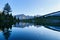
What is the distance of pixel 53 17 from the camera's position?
233ft

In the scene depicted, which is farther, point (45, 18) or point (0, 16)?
point (45, 18)

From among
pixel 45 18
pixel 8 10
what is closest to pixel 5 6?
pixel 8 10

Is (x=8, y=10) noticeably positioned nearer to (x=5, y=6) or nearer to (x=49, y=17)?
(x=5, y=6)

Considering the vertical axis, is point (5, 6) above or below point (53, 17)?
above

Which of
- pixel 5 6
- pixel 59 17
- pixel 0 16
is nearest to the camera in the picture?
pixel 0 16

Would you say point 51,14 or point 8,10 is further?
point 51,14

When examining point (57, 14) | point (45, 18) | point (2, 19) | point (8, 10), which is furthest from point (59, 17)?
point (2, 19)

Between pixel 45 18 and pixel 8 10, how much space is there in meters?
20.2

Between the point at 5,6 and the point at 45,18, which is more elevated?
the point at 5,6

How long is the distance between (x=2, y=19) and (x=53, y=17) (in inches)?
1387

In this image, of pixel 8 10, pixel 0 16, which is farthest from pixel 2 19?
pixel 8 10

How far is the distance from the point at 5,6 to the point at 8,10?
6.76 feet

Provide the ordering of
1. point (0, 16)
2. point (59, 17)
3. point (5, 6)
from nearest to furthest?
point (0, 16) < point (5, 6) < point (59, 17)

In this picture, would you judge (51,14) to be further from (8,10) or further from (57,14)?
(8,10)
